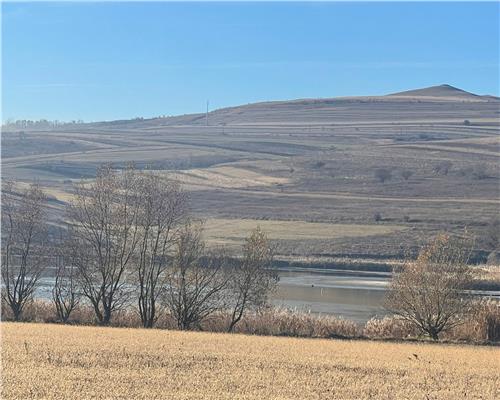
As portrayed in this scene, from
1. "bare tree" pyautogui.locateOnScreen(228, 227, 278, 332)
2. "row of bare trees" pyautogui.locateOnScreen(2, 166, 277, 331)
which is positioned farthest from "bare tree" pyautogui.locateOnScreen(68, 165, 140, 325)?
"bare tree" pyautogui.locateOnScreen(228, 227, 278, 332)

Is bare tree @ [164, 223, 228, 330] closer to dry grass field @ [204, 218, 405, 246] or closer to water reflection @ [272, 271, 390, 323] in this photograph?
water reflection @ [272, 271, 390, 323]

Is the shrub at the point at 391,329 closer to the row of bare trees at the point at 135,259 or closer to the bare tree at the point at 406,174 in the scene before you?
the row of bare trees at the point at 135,259

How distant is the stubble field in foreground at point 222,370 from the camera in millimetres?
15516

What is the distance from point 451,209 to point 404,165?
35.7 m

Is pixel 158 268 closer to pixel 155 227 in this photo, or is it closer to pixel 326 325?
pixel 155 227

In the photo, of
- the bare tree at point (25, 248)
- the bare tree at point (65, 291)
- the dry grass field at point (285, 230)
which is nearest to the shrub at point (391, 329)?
the bare tree at point (65, 291)

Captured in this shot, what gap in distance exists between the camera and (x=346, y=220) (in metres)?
95.7

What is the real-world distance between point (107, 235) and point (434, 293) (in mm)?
15140

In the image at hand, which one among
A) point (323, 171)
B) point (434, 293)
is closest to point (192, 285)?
point (434, 293)

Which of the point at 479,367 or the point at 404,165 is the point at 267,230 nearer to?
the point at 404,165

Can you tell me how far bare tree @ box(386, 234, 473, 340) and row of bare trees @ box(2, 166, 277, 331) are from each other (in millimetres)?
6156

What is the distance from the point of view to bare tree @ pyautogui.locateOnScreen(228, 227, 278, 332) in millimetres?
36344

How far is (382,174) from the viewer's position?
12750 centimetres

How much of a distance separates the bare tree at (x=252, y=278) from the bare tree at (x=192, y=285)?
23.9 inches
